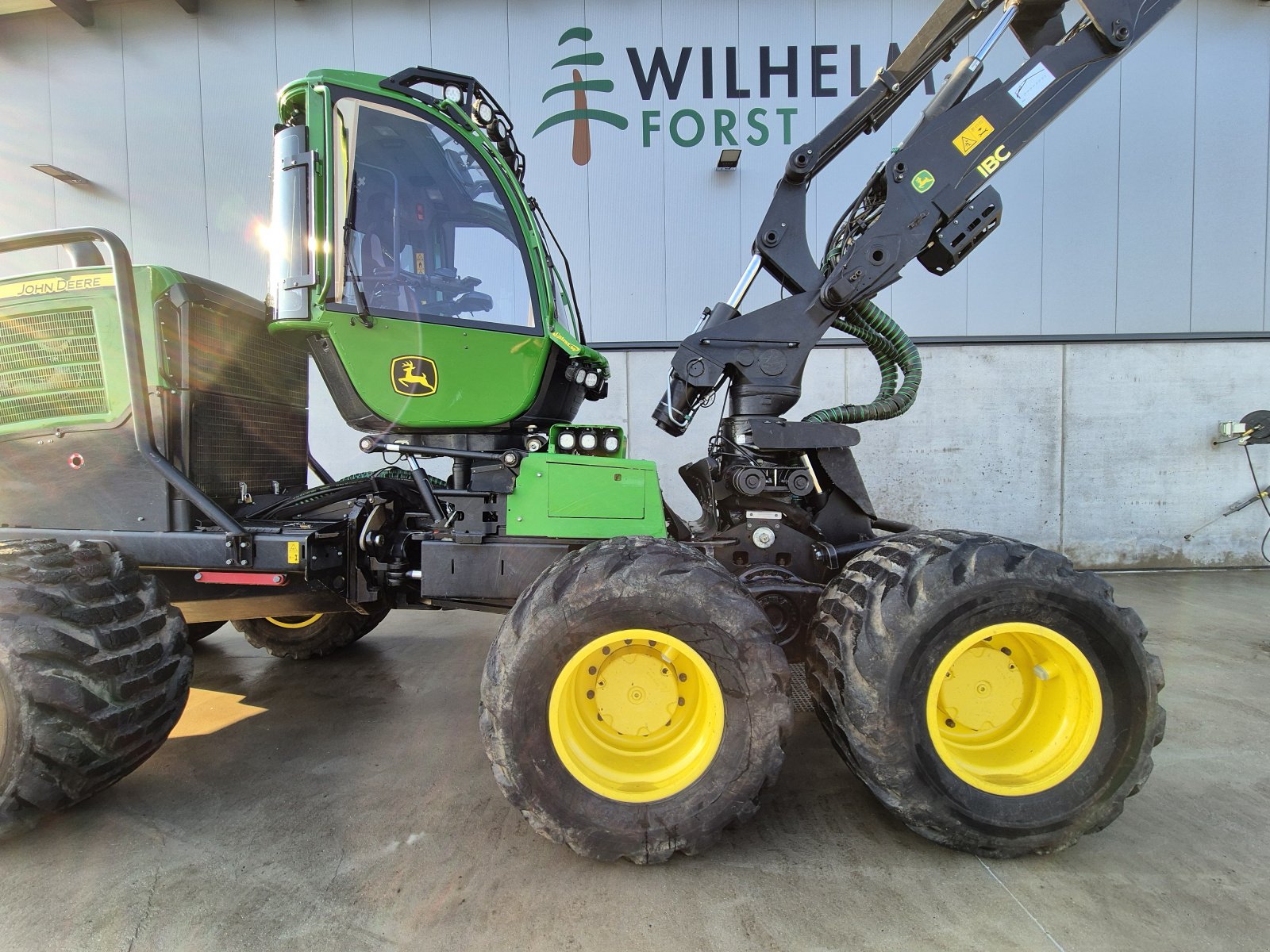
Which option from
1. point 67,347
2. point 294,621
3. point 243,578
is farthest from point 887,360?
point 294,621

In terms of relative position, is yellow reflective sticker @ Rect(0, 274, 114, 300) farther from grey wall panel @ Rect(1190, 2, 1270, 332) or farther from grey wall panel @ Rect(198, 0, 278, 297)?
grey wall panel @ Rect(1190, 2, 1270, 332)

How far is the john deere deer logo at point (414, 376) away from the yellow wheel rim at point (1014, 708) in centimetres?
232

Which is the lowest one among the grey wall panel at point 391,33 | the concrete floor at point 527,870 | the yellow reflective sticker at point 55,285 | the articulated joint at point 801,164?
the concrete floor at point 527,870

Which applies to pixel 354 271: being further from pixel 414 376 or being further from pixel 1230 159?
pixel 1230 159

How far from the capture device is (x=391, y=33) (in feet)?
20.9

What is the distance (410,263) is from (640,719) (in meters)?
2.17

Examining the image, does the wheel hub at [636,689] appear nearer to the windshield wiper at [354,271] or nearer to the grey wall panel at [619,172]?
the windshield wiper at [354,271]

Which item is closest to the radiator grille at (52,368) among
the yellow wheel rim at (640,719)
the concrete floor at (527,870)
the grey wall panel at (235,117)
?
the concrete floor at (527,870)

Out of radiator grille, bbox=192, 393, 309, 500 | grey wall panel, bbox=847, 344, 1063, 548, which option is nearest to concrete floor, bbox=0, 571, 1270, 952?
radiator grille, bbox=192, 393, 309, 500

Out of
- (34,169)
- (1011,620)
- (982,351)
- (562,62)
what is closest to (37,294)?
(1011,620)

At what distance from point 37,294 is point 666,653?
3212 mm

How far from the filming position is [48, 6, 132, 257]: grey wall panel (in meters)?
6.52

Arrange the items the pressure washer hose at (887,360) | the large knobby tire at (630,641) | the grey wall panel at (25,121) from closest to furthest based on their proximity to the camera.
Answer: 1. the large knobby tire at (630,641)
2. the pressure washer hose at (887,360)
3. the grey wall panel at (25,121)

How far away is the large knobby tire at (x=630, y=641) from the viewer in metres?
2.02
